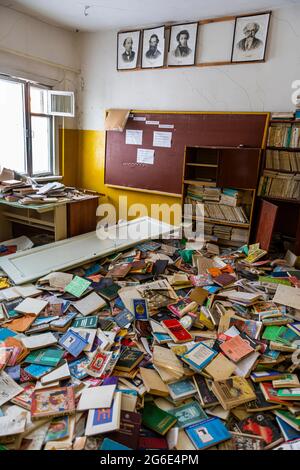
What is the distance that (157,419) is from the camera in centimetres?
147

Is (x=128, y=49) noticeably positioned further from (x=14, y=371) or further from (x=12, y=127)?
(x=14, y=371)

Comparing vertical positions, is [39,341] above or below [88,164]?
below

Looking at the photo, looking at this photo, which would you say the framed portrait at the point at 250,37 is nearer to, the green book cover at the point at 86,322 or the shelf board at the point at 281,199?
the shelf board at the point at 281,199

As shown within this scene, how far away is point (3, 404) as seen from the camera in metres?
1.53

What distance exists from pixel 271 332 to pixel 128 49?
4275 mm

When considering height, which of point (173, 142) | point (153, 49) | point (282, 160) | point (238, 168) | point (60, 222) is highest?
point (153, 49)

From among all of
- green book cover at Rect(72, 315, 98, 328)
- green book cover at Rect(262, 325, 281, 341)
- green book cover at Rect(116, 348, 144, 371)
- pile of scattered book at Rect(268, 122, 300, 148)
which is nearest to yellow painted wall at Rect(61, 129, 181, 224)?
pile of scattered book at Rect(268, 122, 300, 148)

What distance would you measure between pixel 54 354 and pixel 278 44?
3923mm

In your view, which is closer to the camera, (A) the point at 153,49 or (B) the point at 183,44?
(B) the point at 183,44

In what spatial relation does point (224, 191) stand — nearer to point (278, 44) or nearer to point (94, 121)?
point (278, 44)

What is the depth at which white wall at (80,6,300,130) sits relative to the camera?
11.9ft

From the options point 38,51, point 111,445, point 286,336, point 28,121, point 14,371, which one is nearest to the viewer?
point 111,445

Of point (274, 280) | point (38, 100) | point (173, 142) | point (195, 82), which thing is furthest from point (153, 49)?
point (274, 280)
